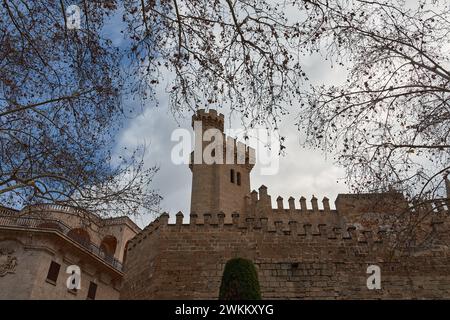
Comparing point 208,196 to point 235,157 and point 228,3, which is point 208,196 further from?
point 228,3

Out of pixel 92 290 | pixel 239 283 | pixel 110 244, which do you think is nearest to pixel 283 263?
pixel 239 283

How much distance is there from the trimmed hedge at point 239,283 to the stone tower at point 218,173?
428 inches

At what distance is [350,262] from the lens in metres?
14.0

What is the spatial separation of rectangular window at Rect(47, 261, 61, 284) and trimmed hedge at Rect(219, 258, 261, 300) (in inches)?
521

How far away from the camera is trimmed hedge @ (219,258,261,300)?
9805mm

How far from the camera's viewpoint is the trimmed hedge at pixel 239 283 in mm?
9805

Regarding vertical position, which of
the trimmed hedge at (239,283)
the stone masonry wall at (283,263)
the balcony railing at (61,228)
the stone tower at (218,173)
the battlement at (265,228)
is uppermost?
the stone tower at (218,173)

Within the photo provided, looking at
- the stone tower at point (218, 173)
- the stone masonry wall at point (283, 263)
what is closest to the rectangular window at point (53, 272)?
the stone masonry wall at point (283, 263)

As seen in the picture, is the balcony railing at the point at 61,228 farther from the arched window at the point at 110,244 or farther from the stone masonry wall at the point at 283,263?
the stone masonry wall at the point at 283,263

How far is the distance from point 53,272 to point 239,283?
45.8ft

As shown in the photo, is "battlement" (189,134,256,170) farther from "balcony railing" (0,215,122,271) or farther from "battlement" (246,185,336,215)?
"balcony railing" (0,215,122,271)

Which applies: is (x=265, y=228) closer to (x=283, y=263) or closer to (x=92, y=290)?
(x=283, y=263)
